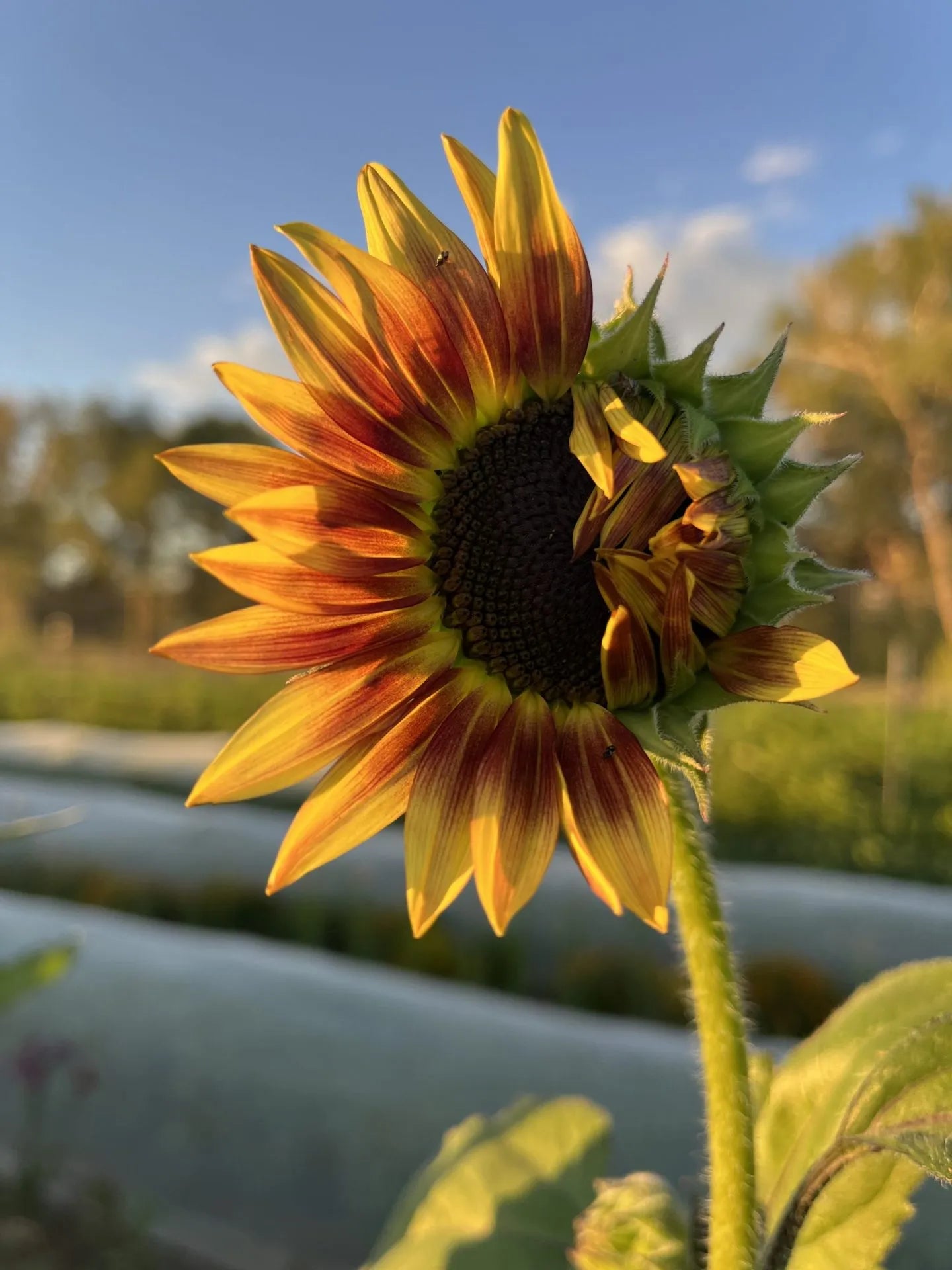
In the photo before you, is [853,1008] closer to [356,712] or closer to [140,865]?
[356,712]

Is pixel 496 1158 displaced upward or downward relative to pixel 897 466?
downward

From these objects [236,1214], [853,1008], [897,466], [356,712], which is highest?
[897,466]

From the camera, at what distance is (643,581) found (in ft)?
1.88

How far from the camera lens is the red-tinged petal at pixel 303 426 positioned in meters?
0.57

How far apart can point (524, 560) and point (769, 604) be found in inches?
6.5

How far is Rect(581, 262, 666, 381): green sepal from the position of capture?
56 centimetres

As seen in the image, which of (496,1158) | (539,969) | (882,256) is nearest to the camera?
(496,1158)

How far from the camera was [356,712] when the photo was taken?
611 millimetres

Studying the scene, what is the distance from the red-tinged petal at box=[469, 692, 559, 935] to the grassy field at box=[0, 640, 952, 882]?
3082 mm

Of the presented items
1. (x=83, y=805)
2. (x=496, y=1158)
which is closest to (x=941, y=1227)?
(x=496, y=1158)

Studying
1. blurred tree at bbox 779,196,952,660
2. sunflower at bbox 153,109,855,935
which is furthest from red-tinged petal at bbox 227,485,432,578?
blurred tree at bbox 779,196,952,660

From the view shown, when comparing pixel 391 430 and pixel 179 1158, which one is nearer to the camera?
pixel 391 430

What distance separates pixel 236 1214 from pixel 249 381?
2.41m

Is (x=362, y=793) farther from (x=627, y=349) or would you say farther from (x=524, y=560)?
(x=627, y=349)
